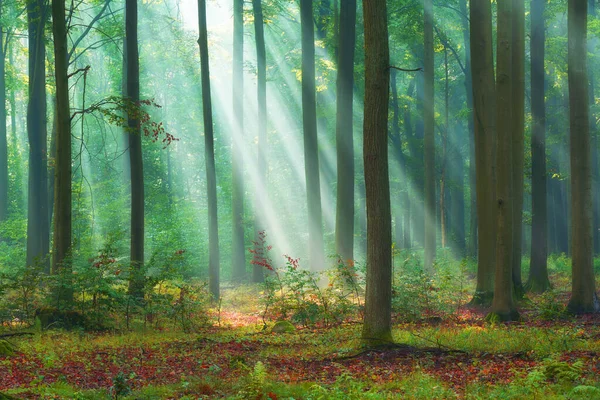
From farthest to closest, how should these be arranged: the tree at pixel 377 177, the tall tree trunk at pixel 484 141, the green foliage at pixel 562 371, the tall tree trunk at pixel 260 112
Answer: the tall tree trunk at pixel 260 112 < the tall tree trunk at pixel 484 141 < the tree at pixel 377 177 < the green foliage at pixel 562 371

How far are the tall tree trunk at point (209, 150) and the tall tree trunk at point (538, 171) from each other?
10.2m

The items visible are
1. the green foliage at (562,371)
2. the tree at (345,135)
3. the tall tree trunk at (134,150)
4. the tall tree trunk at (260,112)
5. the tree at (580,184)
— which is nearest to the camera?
the green foliage at (562,371)

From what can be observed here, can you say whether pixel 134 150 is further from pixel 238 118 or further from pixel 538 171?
pixel 538 171

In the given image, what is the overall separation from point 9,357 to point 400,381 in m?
6.15

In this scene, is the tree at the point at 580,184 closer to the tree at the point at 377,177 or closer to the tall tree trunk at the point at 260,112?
the tree at the point at 377,177

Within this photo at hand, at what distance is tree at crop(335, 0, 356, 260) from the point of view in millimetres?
19297

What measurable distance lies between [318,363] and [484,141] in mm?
8282

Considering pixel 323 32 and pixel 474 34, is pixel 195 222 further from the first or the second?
pixel 474 34

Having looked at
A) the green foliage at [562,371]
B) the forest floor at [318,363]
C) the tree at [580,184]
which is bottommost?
the forest floor at [318,363]

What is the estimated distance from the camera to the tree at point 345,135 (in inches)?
760

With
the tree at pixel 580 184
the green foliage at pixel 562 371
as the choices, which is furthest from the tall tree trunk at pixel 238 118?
the green foliage at pixel 562 371

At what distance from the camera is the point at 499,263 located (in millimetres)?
12891

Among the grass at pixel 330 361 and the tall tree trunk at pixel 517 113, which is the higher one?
the tall tree trunk at pixel 517 113

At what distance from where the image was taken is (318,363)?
9.70m
